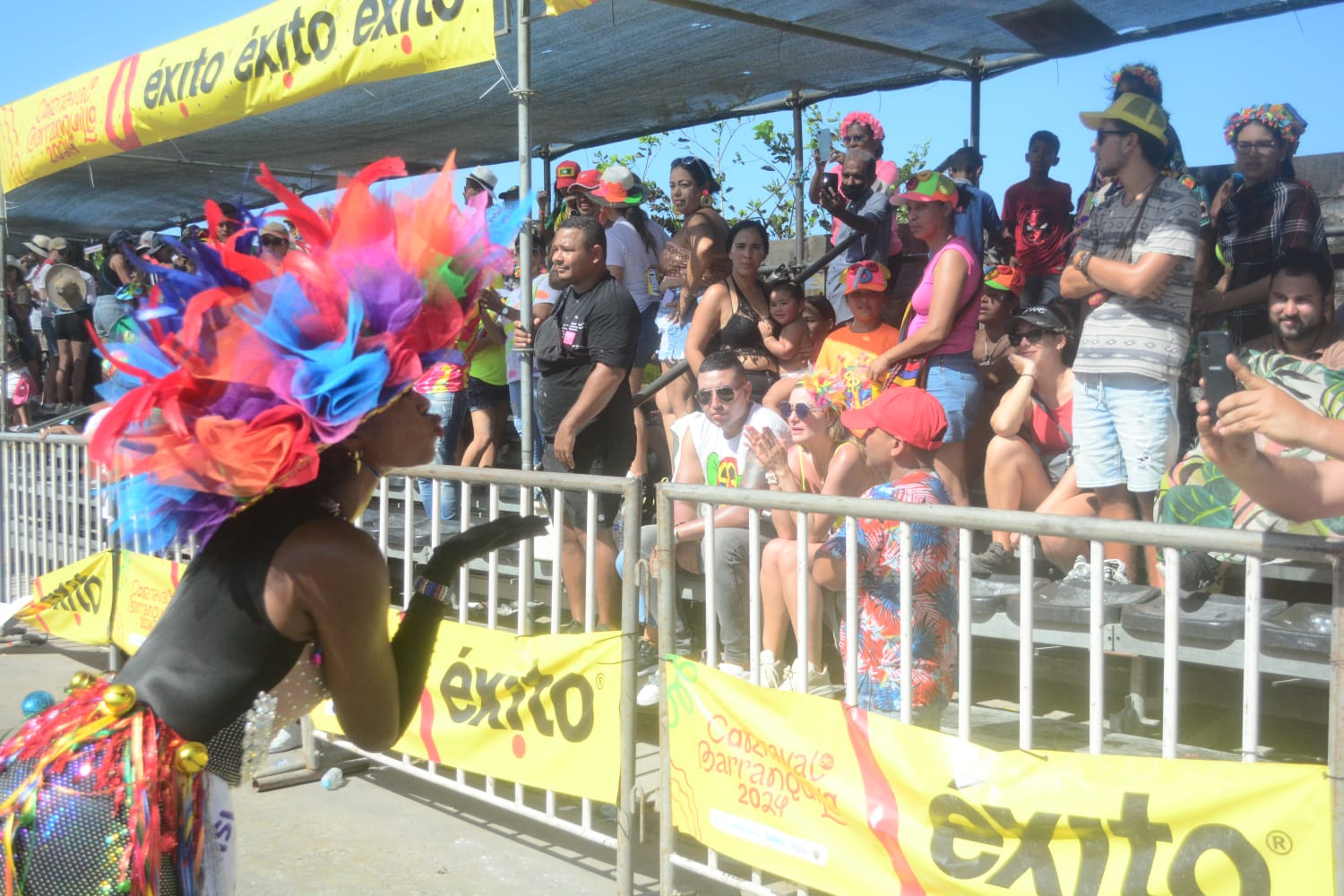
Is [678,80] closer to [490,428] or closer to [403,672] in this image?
[490,428]

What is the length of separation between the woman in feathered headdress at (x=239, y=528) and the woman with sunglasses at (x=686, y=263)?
4.50m

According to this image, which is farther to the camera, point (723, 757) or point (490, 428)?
point (490, 428)

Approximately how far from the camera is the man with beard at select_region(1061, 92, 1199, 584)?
15.7ft

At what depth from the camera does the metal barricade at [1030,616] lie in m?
2.50

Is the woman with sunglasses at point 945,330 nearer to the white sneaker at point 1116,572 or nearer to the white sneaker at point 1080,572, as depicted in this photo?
the white sneaker at point 1080,572

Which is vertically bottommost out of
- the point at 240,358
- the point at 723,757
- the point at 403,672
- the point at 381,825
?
the point at 381,825

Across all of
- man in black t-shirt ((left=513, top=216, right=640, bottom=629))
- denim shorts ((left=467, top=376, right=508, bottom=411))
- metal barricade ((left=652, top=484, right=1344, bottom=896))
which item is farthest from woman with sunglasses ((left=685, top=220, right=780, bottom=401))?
metal barricade ((left=652, top=484, right=1344, bottom=896))

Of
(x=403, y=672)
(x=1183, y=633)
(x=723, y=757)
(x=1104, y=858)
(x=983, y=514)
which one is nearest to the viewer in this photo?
(x=403, y=672)

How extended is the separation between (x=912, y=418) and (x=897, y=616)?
28.7 inches

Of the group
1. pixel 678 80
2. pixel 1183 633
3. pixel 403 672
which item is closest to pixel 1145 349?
pixel 1183 633

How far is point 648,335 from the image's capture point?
7500mm

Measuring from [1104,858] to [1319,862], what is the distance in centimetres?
45

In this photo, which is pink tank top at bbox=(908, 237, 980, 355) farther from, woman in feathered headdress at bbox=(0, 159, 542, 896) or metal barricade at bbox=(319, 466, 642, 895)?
woman in feathered headdress at bbox=(0, 159, 542, 896)

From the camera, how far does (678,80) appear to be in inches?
321
